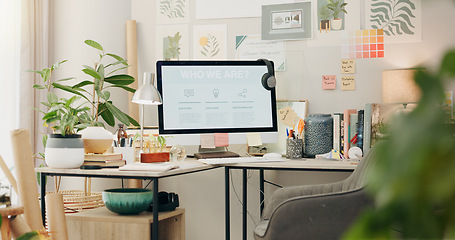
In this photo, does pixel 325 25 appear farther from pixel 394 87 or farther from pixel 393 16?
pixel 394 87

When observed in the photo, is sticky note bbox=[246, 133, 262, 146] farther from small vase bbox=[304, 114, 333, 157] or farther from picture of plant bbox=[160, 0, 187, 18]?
picture of plant bbox=[160, 0, 187, 18]

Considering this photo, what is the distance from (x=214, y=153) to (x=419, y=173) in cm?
256

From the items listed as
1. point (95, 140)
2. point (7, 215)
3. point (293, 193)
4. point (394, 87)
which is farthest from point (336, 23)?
Answer: point (7, 215)

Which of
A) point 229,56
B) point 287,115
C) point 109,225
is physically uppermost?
point 229,56

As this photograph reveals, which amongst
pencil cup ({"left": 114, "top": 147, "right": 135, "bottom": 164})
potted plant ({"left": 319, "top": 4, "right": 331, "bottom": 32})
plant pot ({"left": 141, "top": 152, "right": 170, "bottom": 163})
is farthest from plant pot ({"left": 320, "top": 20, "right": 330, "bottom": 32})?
pencil cup ({"left": 114, "top": 147, "right": 135, "bottom": 164})

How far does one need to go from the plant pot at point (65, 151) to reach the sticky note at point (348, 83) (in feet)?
5.18

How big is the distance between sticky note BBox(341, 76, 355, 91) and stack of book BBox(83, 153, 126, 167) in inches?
55.8

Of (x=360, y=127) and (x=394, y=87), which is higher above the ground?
(x=394, y=87)

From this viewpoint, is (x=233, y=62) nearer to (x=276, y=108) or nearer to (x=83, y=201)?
(x=276, y=108)

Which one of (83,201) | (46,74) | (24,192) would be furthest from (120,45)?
(24,192)

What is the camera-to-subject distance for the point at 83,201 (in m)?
2.59

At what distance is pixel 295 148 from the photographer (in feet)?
8.83

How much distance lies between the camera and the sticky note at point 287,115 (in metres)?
2.91

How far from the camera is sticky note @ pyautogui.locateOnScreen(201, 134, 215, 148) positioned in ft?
8.86
